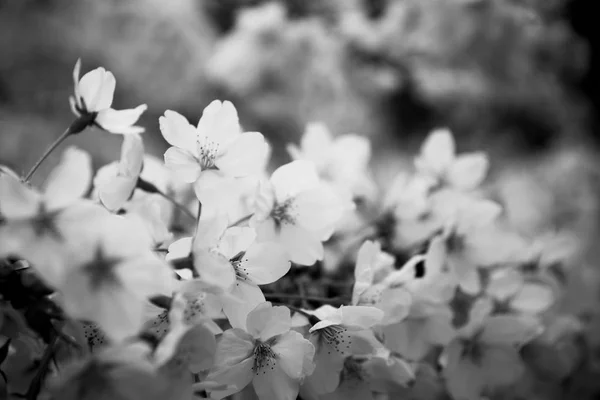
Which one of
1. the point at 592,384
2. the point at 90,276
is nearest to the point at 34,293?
the point at 90,276

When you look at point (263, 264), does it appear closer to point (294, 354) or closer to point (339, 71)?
point (294, 354)

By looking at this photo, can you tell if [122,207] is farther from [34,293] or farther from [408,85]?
[408,85]

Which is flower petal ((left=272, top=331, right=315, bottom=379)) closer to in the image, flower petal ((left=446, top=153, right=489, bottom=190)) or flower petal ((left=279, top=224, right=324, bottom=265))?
flower petal ((left=279, top=224, right=324, bottom=265))

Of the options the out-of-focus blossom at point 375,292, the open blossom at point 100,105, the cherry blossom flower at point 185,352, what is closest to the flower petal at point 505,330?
the out-of-focus blossom at point 375,292

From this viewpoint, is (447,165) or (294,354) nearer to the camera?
(294,354)

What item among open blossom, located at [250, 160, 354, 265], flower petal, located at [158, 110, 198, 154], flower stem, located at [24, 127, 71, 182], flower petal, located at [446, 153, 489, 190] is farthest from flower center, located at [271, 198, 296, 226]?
flower petal, located at [446, 153, 489, 190]

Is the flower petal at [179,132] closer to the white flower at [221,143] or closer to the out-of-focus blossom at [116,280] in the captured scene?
the white flower at [221,143]

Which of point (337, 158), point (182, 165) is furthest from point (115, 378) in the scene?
point (337, 158)
